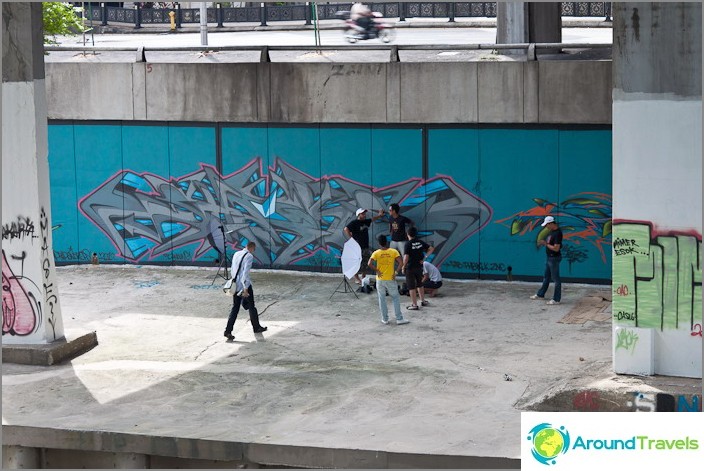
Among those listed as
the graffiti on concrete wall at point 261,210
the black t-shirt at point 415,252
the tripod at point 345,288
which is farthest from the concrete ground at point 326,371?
the graffiti on concrete wall at point 261,210

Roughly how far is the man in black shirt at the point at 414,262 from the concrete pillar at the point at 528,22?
314 inches

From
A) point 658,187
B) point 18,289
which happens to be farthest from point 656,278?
point 18,289

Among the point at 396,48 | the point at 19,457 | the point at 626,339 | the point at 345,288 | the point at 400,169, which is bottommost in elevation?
the point at 19,457

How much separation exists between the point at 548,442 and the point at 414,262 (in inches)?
406

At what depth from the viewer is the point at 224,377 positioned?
20.1 m

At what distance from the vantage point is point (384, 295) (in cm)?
2314

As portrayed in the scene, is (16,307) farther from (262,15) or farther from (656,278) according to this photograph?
(262,15)

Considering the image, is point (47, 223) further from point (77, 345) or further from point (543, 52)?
point (543, 52)

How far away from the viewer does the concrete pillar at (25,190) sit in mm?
20859

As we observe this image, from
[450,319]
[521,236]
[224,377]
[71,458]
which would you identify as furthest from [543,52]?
[71,458]

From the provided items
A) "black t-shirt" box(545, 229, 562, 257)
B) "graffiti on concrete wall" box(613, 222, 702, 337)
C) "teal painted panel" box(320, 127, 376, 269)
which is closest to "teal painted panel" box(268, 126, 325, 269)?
"teal painted panel" box(320, 127, 376, 269)

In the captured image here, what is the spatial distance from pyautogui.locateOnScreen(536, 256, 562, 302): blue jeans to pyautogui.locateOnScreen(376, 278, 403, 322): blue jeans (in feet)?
11.0

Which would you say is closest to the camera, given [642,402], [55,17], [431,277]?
[642,402]

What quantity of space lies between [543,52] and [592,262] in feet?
16.9
